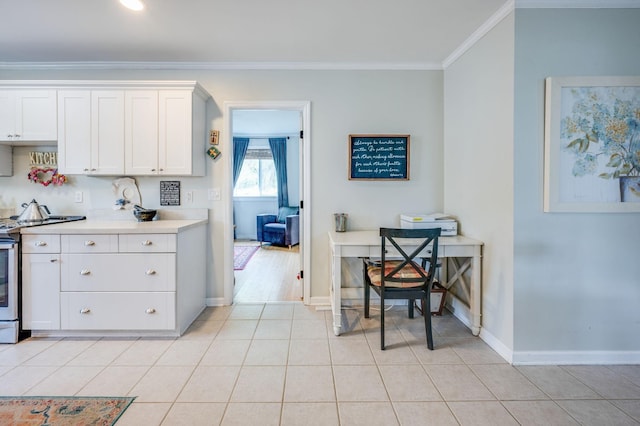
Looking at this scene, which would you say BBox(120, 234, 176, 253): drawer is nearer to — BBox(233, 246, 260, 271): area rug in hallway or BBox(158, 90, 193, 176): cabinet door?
BBox(158, 90, 193, 176): cabinet door

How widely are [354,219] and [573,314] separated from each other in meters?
1.82

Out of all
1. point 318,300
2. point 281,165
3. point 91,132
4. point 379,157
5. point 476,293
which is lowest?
point 318,300

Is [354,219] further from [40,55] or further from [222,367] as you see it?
[40,55]

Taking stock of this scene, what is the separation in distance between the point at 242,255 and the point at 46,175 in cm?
311

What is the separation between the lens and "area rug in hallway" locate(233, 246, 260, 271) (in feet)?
15.6

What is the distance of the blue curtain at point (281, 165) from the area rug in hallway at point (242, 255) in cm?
138

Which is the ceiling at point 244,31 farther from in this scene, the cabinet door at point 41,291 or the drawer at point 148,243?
the cabinet door at point 41,291

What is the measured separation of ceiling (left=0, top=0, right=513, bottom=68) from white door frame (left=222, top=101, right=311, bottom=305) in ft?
1.37

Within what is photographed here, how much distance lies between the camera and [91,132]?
2686 millimetres

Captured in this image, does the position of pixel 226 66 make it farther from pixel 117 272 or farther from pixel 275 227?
pixel 275 227

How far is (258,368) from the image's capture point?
77.7 inches

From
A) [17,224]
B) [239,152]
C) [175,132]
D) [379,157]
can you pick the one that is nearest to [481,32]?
[379,157]

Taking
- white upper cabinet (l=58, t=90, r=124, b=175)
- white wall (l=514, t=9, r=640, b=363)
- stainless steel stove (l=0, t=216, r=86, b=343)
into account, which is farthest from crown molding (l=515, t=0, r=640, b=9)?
stainless steel stove (l=0, t=216, r=86, b=343)

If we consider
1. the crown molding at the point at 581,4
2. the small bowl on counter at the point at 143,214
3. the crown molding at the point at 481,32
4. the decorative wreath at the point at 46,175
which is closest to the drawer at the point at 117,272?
the small bowl on counter at the point at 143,214
